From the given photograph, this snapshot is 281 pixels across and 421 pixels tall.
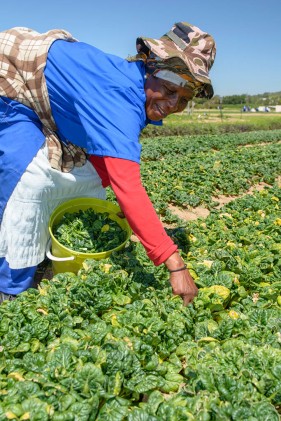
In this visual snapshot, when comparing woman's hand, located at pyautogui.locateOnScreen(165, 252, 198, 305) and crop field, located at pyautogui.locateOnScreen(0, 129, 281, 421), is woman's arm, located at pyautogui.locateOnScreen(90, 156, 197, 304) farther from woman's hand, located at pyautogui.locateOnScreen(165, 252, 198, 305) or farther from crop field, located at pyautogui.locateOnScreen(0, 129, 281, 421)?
crop field, located at pyautogui.locateOnScreen(0, 129, 281, 421)

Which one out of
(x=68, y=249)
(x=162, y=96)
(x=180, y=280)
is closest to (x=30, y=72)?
(x=162, y=96)

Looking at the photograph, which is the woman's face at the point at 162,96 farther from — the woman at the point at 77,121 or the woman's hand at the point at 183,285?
the woman's hand at the point at 183,285

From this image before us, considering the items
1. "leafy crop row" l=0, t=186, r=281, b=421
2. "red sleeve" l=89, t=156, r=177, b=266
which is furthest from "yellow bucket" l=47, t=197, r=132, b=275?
"red sleeve" l=89, t=156, r=177, b=266

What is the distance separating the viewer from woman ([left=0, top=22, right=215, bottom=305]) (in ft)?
8.55

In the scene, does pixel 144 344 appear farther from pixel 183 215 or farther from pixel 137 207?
pixel 183 215

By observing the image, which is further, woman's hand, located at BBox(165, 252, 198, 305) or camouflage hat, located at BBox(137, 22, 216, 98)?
camouflage hat, located at BBox(137, 22, 216, 98)

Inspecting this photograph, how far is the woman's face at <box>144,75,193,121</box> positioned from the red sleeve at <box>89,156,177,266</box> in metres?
0.55

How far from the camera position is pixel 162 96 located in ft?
9.37

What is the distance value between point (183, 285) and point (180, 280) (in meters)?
0.05

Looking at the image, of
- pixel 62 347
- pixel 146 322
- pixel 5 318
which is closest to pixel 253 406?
pixel 146 322

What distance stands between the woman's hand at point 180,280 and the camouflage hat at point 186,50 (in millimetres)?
1262

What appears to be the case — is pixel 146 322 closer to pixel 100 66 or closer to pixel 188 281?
pixel 188 281

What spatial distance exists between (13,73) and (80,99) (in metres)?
0.87

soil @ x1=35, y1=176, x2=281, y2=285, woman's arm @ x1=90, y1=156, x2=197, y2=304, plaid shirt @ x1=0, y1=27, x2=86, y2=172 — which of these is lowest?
soil @ x1=35, y1=176, x2=281, y2=285
